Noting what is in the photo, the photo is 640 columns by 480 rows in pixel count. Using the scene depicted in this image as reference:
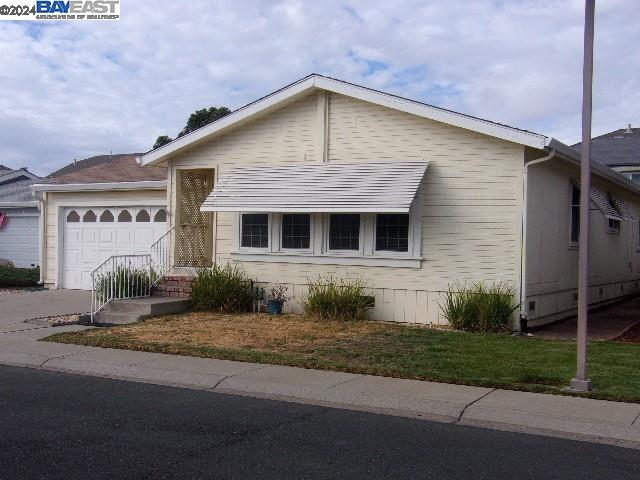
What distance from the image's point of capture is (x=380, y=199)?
13.4 metres

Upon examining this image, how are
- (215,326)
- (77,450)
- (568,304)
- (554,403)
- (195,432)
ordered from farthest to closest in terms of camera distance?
1. (568,304)
2. (215,326)
3. (554,403)
4. (195,432)
5. (77,450)

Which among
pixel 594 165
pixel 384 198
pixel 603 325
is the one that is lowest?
pixel 603 325

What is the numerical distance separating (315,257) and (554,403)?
759 centimetres

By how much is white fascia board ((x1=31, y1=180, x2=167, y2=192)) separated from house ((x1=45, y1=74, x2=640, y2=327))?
1616 mm

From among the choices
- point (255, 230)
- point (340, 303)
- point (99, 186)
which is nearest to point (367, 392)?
point (340, 303)

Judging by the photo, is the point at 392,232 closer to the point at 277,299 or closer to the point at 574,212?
the point at 277,299

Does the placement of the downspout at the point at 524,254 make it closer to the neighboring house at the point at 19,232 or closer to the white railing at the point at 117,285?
Answer: the white railing at the point at 117,285

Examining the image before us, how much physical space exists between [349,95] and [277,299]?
4.33 m

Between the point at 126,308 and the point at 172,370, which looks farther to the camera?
the point at 126,308

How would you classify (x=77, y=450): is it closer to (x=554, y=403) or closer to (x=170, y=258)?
(x=554, y=403)

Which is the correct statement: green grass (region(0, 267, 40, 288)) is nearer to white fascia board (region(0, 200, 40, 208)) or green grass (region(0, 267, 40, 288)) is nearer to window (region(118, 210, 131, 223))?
white fascia board (region(0, 200, 40, 208))

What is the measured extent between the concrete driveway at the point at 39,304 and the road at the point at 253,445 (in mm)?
6788

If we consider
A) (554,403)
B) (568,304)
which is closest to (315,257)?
(568,304)

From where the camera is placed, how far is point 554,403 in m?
7.94
